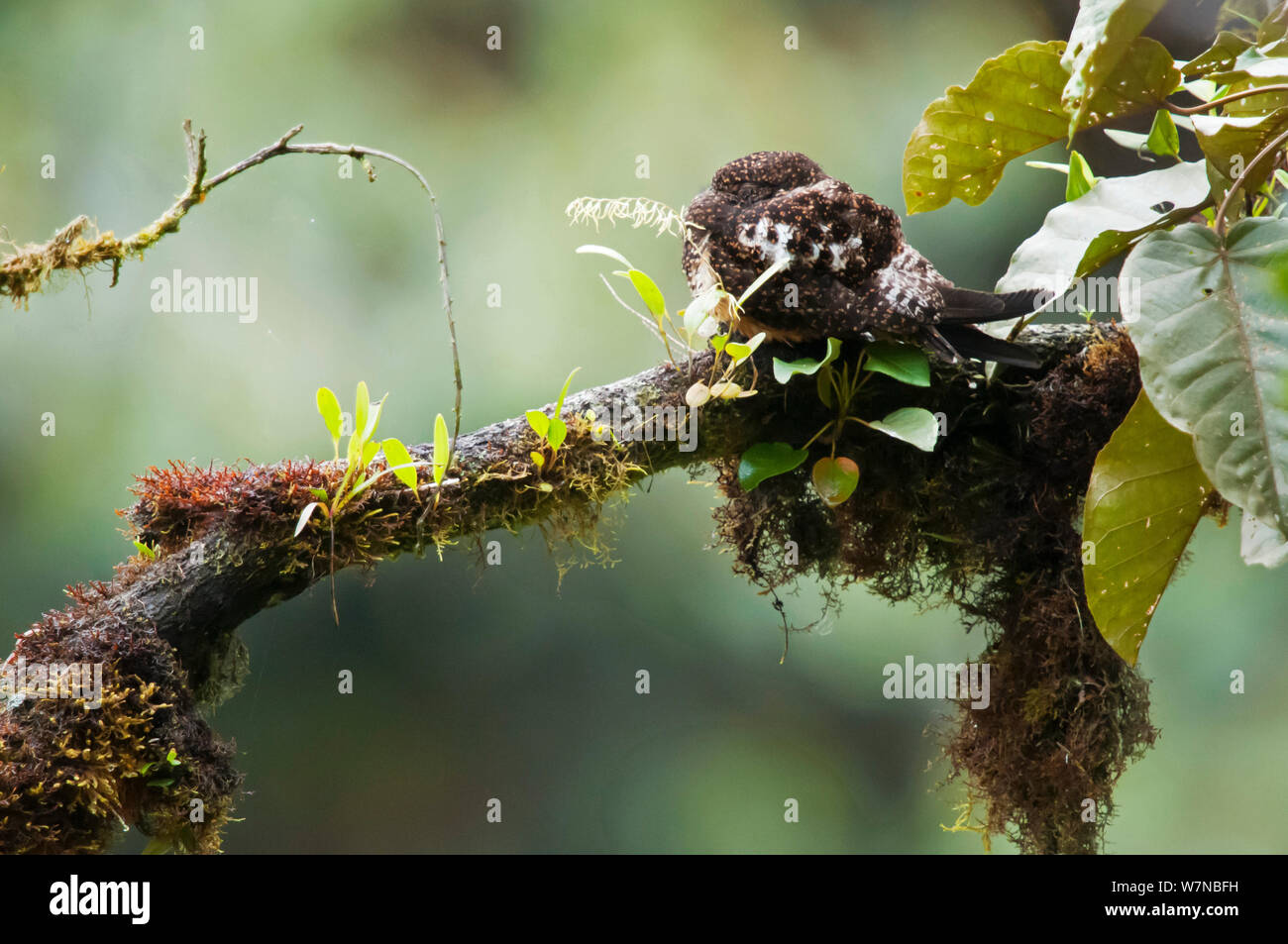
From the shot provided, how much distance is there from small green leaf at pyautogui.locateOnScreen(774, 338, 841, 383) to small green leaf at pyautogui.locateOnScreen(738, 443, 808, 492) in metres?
0.14

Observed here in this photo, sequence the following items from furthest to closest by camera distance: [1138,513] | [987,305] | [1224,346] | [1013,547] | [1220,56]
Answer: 1. [1013,547]
2. [987,305]
3. [1220,56]
4. [1138,513]
5. [1224,346]

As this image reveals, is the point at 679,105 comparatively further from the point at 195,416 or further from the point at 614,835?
the point at 614,835

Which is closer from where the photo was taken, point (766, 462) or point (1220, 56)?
point (1220, 56)

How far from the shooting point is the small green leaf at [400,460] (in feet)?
4.39

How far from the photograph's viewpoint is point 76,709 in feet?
4.00

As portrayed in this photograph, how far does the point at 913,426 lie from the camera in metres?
1.29

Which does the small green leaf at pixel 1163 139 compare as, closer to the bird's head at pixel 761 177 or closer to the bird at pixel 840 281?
the bird at pixel 840 281

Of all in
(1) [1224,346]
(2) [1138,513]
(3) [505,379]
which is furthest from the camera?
(3) [505,379]

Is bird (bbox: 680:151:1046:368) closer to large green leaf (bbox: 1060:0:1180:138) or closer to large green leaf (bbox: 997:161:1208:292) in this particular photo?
large green leaf (bbox: 997:161:1208:292)

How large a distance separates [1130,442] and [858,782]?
5.44ft

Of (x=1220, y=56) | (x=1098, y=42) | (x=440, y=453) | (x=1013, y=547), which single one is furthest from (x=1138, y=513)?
(x=440, y=453)

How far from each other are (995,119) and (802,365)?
54cm

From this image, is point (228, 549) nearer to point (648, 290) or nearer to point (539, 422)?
point (539, 422)

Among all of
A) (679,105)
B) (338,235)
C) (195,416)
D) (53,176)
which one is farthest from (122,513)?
(679,105)
